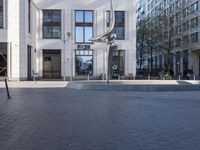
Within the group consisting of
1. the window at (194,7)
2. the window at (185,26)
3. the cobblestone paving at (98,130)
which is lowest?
the cobblestone paving at (98,130)

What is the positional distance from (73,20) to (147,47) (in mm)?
30720

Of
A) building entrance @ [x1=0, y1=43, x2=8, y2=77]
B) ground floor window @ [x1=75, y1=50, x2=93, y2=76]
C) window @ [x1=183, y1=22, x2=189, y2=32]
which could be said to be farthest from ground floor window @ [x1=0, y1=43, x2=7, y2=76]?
window @ [x1=183, y1=22, x2=189, y2=32]

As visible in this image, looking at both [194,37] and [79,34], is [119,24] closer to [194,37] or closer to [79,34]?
[79,34]

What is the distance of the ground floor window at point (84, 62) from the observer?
52.8 m

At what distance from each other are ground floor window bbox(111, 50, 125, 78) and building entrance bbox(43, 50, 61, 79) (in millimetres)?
7604

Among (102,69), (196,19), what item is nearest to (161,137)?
(102,69)

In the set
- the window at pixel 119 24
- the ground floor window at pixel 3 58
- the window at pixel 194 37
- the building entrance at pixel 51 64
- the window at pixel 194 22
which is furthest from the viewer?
the window at pixel 194 22

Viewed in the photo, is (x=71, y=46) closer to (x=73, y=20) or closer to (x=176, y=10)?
(x=73, y=20)

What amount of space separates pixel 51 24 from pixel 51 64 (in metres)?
5.53

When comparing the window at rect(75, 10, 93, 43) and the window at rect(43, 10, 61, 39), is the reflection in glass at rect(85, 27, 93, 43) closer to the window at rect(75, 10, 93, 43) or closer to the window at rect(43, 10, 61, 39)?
the window at rect(75, 10, 93, 43)

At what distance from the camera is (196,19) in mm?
76125

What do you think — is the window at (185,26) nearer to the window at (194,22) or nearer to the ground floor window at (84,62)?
the window at (194,22)

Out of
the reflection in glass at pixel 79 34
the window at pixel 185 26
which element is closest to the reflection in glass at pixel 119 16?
the reflection in glass at pixel 79 34

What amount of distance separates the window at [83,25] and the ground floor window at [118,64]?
4.54m
